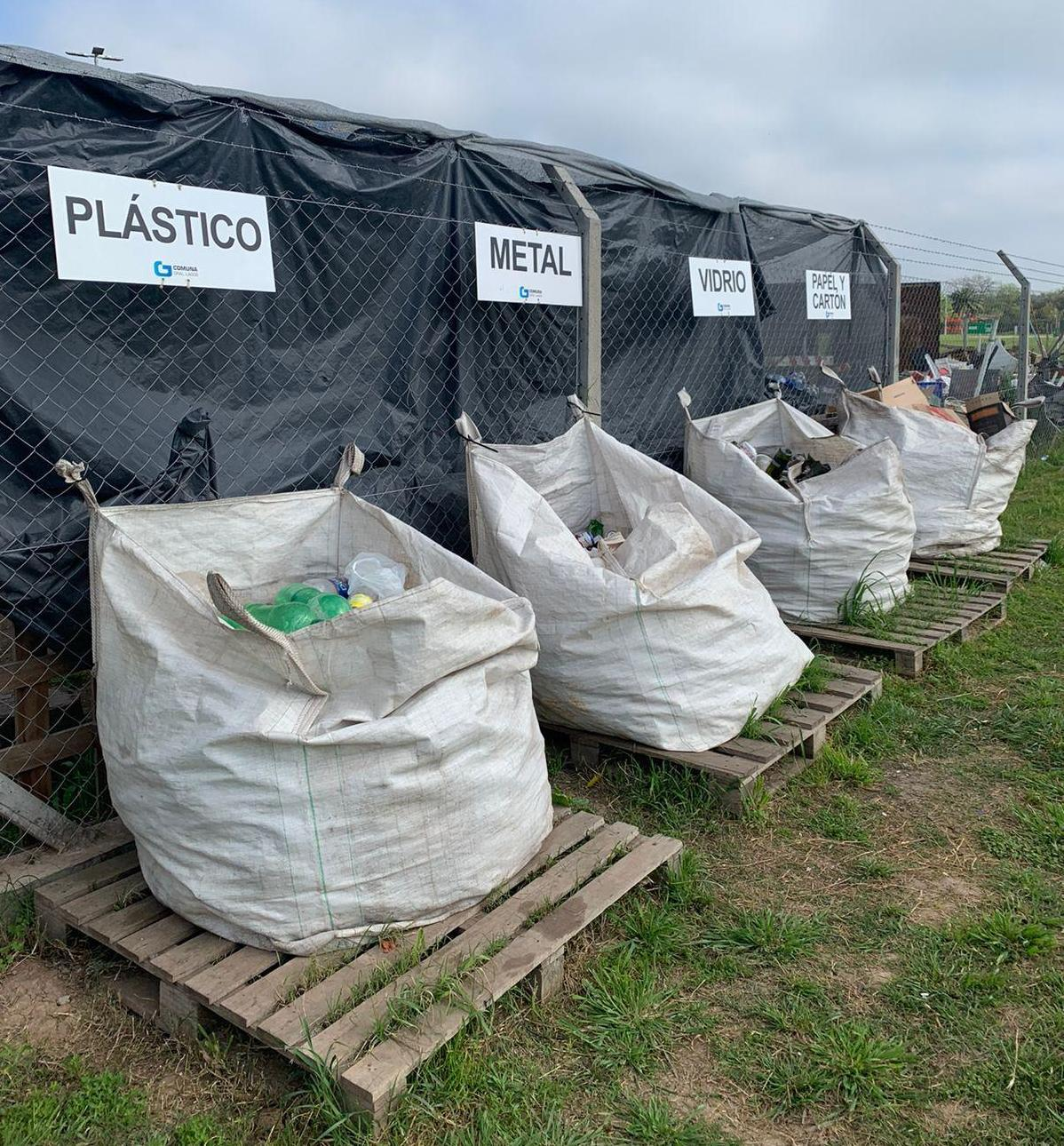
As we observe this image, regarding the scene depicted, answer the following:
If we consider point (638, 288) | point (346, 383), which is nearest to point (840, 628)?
point (638, 288)

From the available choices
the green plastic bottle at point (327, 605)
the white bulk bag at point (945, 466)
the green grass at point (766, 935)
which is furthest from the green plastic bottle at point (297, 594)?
the white bulk bag at point (945, 466)

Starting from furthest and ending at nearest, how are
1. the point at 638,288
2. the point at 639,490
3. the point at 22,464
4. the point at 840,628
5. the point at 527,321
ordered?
1. the point at 638,288
2. the point at 840,628
3. the point at 527,321
4. the point at 639,490
5. the point at 22,464

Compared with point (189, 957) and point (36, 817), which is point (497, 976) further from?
point (36, 817)

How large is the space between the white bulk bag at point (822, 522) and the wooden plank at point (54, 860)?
254 cm

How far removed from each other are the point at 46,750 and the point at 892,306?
5.43 meters

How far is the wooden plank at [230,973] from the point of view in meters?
1.76

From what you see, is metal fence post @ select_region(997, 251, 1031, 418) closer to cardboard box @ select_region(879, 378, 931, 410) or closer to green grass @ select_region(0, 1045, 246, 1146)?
cardboard box @ select_region(879, 378, 931, 410)

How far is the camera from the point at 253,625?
182cm

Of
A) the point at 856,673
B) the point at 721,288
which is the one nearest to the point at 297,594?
the point at 856,673

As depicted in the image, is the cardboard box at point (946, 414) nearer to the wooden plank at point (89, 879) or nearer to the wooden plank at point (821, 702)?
the wooden plank at point (821, 702)

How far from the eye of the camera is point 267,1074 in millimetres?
1742

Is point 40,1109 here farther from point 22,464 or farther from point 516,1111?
point 22,464

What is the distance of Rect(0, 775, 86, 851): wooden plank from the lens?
2217 millimetres

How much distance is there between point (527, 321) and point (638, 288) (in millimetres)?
865
